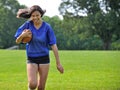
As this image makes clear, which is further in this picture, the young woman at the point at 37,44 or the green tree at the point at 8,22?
the green tree at the point at 8,22

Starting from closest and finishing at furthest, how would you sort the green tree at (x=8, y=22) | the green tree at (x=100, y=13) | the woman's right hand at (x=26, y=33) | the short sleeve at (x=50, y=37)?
the woman's right hand at (x=26, y=33) < the short sleeve at (x=50, y=37) < the green tree at (x=100, y=13) < the green tree at (x=8, y=22)

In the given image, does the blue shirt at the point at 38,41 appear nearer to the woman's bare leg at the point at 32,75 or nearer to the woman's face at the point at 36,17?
the woman's face at the point at 36,17

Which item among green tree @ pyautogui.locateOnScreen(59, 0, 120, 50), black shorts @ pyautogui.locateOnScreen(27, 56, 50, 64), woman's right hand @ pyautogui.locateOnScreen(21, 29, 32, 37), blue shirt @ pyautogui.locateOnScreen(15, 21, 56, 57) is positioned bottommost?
green tree @ pyautogui.locateOnScreen(59, 0, 120, 50)

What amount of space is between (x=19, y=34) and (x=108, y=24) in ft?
206

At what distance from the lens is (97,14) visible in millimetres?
69625

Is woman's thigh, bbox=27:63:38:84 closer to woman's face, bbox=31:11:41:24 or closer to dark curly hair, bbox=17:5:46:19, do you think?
woman's face, bbox=31:11:41:24

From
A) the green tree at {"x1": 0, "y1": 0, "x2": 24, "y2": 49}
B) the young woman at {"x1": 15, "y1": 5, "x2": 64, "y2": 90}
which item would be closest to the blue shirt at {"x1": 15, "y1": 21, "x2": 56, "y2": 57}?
the young woman at {"x1": 15, "y1": 5, "x2": 64, "y2": 90}

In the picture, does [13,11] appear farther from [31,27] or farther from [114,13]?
[31,27]

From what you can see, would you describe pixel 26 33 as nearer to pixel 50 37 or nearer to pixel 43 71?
pixel 50 37

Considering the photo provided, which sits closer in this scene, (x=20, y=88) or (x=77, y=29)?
(x=20, y=88)

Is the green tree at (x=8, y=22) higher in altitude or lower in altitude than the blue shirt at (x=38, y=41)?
lower

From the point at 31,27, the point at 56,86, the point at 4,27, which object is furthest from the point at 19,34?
the point at 4,27

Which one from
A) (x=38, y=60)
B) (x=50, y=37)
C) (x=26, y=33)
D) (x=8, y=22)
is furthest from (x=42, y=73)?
(x=8, y=22)

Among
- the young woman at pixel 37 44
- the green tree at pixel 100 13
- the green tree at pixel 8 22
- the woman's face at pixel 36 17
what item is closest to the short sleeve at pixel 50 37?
the young woman at pixel 37 44
